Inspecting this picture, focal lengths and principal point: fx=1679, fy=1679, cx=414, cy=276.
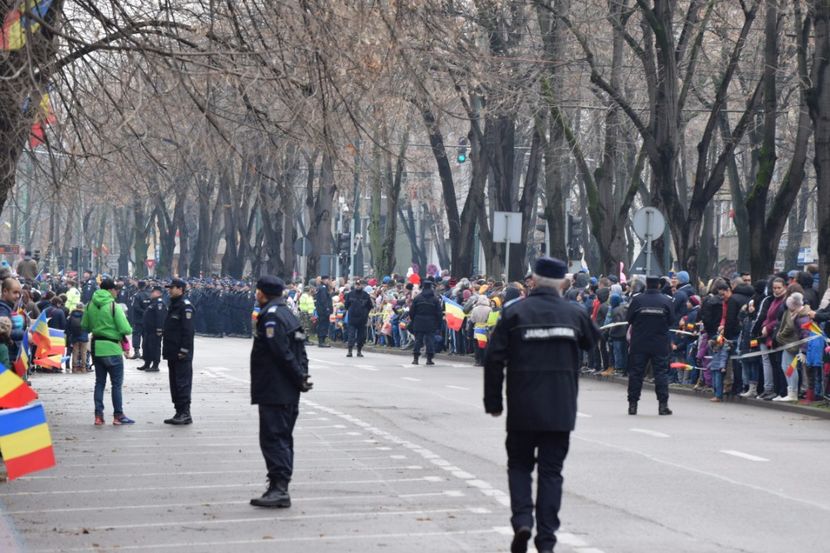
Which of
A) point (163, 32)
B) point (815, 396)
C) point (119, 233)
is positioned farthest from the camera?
point (119, 233)

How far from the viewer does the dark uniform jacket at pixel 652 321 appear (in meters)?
20.6

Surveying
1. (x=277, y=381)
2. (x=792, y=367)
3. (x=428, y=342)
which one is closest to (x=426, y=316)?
(x=428, y=342)

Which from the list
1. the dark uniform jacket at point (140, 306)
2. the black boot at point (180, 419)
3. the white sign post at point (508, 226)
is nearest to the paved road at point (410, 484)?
the black boot at point (180, 419)

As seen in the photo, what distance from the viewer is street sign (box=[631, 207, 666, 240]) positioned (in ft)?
97.2

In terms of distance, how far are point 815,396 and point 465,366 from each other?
44.9 feet

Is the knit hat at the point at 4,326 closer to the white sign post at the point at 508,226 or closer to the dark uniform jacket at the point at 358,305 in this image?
the white sign post at the point at 508,226

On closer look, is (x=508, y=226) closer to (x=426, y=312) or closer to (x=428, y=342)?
(x=426, y=312)

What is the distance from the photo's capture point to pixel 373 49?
15062mm

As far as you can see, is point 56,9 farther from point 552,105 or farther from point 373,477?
point 552,105

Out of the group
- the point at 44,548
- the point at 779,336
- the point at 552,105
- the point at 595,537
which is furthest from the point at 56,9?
the point at 552,105

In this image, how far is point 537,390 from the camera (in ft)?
30.9

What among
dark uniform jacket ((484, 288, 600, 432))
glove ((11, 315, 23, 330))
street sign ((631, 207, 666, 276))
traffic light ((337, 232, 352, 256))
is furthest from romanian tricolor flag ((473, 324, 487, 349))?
dark uniform jacket ((484, 288, 600, 432))

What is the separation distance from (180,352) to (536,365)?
10106mm

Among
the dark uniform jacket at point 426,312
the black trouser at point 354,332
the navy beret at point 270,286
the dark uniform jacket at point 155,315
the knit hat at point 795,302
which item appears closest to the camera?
the navy beret at point 270,286
